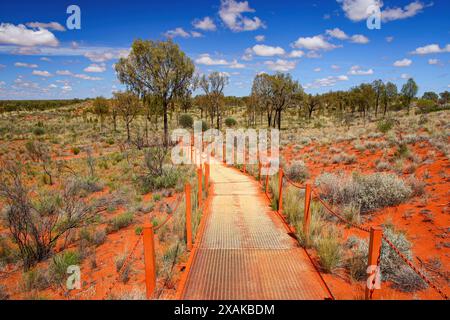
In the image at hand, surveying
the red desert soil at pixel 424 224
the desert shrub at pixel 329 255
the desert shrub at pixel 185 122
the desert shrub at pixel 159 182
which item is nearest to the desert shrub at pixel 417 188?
the red desert soil at pixel 424 224

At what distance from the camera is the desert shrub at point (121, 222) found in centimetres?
776

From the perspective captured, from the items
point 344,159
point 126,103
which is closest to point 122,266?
point 344,159

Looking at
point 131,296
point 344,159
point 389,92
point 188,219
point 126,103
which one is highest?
point 389,92

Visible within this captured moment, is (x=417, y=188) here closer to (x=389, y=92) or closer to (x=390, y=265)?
(x=390, y=265)

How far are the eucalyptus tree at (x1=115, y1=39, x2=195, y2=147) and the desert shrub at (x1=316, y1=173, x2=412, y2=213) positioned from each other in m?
15.4

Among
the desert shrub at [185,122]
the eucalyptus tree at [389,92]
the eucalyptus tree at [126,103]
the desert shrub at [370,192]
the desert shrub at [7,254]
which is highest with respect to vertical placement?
the eucalyptus tree at [389,92]

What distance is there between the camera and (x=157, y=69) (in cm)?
2145

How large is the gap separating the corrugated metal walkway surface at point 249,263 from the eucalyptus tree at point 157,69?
15.5 metres

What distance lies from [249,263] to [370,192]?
491cm

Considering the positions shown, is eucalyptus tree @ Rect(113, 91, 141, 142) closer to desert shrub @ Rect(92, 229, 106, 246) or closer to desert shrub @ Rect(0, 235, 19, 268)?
desert shrub @ Rect(0, 235, 19, 268)

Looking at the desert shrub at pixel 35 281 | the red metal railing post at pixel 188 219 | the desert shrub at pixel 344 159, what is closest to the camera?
the desert shrub at pixel 35 281

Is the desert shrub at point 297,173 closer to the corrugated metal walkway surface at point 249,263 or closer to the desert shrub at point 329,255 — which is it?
the corrugated metal walkway surface at point 249,263

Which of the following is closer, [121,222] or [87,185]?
[121,222]
